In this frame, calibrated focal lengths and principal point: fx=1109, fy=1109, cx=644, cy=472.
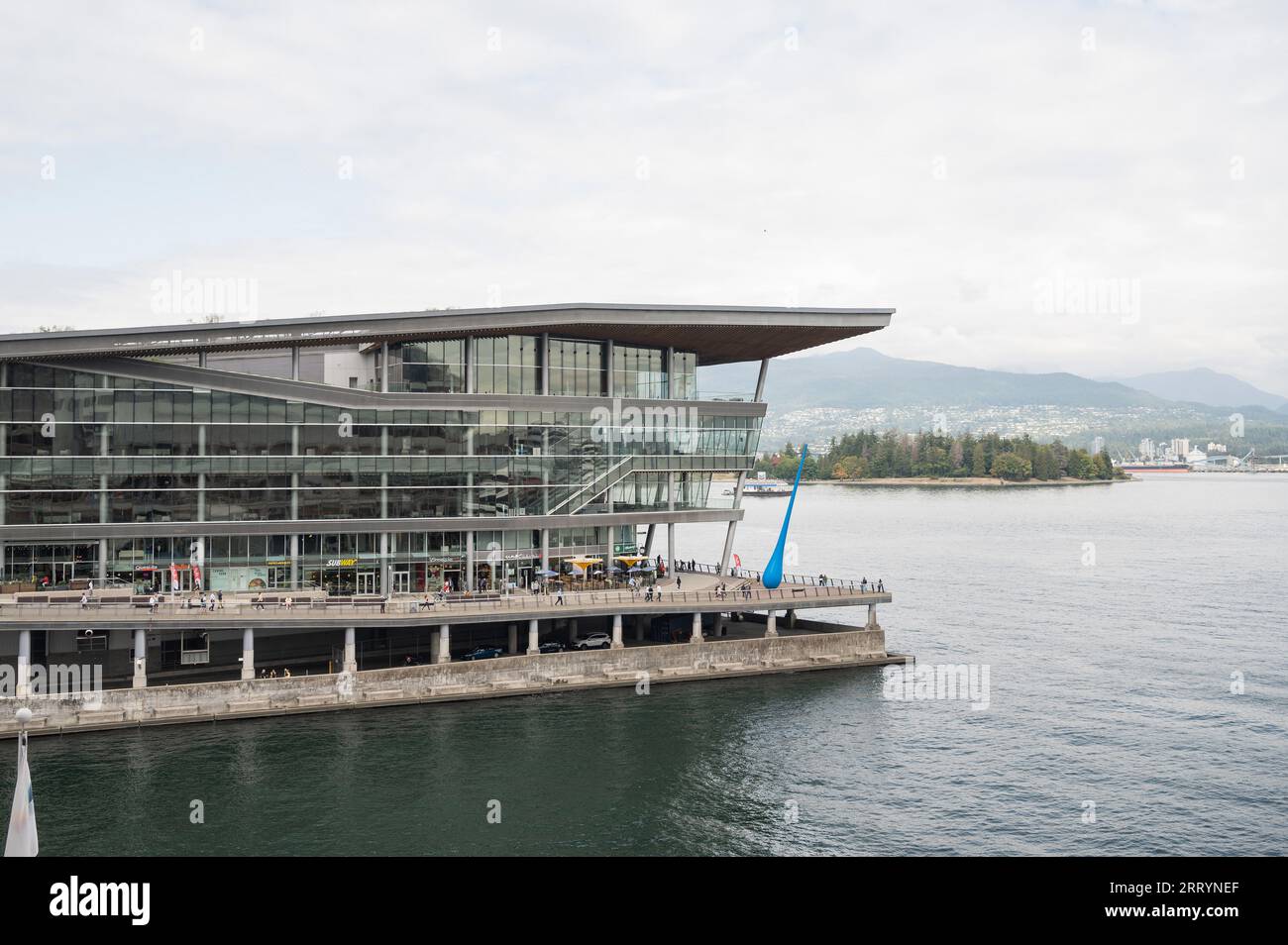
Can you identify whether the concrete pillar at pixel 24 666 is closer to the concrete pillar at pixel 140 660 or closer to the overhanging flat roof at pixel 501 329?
the concrete pillar at pixel 140 660

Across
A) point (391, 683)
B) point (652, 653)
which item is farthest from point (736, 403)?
point (391, 683)

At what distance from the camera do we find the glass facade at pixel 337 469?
69.9 m

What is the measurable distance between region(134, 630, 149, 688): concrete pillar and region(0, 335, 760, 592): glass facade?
364 inches

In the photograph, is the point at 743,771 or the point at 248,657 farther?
the point at 248,657

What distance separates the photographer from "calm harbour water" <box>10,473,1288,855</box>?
150 ft

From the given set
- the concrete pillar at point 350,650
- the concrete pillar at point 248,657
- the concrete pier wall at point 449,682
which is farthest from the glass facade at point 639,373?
the concrete pillar at point 248,657

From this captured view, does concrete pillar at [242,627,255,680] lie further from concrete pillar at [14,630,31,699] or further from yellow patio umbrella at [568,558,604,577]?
yellow patio umbrella at [568,558,604,577]

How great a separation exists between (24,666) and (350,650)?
1722 centimetres

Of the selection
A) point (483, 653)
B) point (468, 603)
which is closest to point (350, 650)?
point (468, 603)

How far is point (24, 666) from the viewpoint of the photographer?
60.5 m

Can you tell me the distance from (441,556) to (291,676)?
16490 millimetres

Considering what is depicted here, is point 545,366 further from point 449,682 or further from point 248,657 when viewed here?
point 248,657

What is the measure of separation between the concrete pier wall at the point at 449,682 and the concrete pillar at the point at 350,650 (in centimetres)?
95
